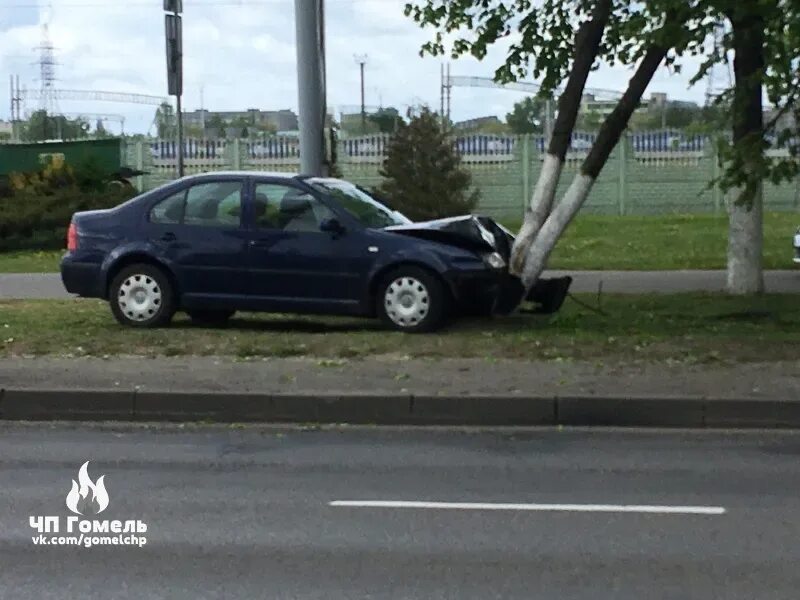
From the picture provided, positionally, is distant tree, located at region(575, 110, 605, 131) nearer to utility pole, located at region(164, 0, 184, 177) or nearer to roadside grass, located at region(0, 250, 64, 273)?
roadside grass, located at region(0, 250, 64, 273)

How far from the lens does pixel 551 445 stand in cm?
970

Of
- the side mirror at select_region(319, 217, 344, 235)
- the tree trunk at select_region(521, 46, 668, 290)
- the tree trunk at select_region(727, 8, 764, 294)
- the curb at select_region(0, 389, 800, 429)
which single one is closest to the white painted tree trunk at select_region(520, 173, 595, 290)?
the tree trunk at select_region(521, 46, 668, 290)

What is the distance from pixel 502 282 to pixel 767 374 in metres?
3.18

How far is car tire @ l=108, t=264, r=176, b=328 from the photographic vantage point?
14.1 metres

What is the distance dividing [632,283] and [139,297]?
7328 mm

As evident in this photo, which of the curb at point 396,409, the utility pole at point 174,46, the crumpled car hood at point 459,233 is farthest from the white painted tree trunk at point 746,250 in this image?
the utility pole at point 174,46

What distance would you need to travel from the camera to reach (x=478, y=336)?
13570 mm

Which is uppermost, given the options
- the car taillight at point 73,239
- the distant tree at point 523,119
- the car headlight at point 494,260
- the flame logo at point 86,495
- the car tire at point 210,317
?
the distant tree at point 523,119

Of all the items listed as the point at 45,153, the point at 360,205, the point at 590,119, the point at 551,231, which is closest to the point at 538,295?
the point at 551,231

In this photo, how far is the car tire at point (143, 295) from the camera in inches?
553

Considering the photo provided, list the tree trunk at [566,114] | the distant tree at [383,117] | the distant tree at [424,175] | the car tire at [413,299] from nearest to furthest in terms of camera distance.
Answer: the car tire at [413,299], the tree trunk at [566,114], the distant tree at [424,175], the distant tree at [383,117]

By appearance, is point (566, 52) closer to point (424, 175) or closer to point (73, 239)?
point (73, 239)

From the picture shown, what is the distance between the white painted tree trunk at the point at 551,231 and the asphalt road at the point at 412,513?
14.3ft

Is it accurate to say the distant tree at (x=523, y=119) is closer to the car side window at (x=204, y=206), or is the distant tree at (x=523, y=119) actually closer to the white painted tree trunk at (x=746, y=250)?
the white painted tree trunk at (x=746, y=250)
